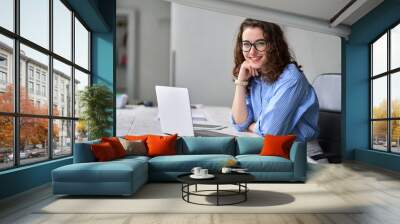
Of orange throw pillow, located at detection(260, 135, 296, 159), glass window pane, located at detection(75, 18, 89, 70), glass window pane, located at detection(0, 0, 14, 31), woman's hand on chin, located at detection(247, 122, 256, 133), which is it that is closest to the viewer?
glass window pane, located at detection(0, 0, 14, 31)

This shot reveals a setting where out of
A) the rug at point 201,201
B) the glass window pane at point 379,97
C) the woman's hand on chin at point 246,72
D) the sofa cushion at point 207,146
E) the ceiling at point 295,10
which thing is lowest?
the rug at point 201,201

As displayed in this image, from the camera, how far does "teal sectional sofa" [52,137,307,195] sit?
4598 mm

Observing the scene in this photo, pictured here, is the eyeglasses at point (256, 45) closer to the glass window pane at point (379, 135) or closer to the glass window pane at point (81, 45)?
the glass window pane at point (379, 135)

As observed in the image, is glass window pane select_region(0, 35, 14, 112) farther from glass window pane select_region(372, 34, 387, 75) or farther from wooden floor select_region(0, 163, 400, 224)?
glass window pane select_region(372, 34, 387, 75)

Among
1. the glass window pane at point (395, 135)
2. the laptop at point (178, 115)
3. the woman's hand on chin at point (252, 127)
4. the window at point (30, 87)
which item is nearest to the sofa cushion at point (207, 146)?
the laptop at point (178, 115)

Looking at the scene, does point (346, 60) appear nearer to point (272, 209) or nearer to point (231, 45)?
point (231, 45)

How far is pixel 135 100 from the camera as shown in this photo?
9.68 meters

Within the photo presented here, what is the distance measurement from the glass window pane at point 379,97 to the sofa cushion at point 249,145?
3.15 metres

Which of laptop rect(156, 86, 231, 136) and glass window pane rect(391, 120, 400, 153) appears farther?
laptop rect(156, 86, 231, 136)

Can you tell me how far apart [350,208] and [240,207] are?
1.06 m

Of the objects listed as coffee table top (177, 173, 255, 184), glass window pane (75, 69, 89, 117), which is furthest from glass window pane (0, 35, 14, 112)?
glass window pane (75, 69, 89, 117)

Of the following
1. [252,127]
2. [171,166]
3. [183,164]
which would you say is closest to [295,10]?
[252,127]

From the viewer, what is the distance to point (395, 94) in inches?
305

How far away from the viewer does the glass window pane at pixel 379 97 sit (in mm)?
8172
